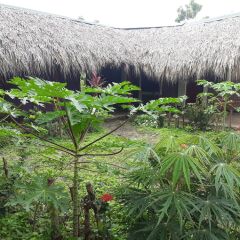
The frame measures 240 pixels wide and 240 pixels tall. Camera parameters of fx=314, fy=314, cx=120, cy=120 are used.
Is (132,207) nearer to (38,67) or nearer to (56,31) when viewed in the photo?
(38,67)

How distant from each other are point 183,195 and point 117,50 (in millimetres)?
8804

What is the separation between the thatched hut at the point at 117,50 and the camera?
25.5 ft

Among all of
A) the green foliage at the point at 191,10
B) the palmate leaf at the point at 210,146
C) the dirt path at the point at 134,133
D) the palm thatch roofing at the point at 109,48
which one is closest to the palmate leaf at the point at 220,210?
the palmate leaf at the point at 210,146

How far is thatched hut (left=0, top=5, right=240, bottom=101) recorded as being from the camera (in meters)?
7.77

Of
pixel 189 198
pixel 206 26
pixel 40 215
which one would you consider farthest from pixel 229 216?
pixel 206 26

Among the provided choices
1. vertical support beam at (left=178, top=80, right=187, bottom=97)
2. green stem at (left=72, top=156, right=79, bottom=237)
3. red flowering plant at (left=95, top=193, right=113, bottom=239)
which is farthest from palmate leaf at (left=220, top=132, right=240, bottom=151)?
vertical support beam at (left=178, top=80, right=187, bottom=97)

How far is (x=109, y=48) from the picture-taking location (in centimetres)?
991

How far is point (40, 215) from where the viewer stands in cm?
272

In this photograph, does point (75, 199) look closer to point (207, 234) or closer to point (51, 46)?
point (207, 234)

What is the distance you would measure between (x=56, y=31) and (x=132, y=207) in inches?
312

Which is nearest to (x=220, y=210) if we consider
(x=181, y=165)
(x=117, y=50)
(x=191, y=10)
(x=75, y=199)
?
(x=181, y=165)

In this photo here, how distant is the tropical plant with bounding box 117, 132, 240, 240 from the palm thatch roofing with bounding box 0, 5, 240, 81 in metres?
6.02

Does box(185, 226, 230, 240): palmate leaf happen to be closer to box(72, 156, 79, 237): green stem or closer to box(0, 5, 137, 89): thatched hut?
box(72, 156, 79, 237): green stem

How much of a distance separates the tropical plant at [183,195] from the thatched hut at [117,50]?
6.02m
